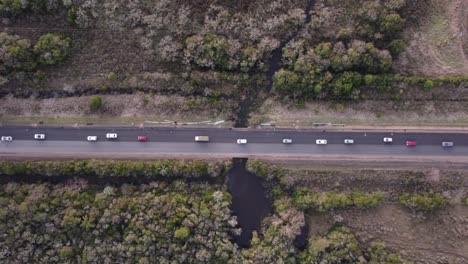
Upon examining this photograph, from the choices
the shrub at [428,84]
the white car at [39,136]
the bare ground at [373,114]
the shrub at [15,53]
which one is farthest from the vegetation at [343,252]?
the shrub at [15,53]

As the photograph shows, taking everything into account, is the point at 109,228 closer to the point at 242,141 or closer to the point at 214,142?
the point at 214,142

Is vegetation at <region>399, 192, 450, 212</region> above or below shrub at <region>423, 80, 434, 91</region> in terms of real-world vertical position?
below

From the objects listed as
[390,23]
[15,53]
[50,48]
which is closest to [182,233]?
[50,48]

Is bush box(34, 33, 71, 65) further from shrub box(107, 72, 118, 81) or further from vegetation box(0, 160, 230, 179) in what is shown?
vegetation box(0, 160, 230, 179)

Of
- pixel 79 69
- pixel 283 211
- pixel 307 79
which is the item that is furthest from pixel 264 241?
pixel 79 69

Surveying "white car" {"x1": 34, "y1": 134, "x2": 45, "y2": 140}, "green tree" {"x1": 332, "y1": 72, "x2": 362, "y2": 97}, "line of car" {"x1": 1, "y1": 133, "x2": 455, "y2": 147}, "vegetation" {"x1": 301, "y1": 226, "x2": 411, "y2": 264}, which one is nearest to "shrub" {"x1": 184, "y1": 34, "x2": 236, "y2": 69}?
"line of car" {"x1": 1, "y1": 133, "x2": 455, "y2": 147}

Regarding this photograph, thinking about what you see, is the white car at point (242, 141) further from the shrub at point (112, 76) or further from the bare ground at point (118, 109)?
the shrub at point (112, 76)
